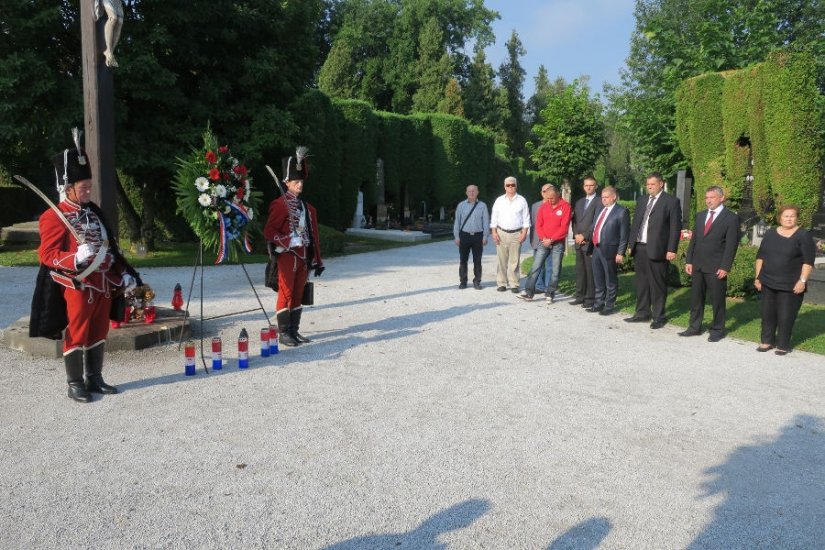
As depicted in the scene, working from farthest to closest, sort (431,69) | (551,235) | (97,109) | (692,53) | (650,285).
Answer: (431,69) → (692,53) → (551,235) → (650,285) → (97,109)

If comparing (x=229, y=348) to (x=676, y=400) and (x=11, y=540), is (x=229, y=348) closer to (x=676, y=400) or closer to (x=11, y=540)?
(x=11, y=540)

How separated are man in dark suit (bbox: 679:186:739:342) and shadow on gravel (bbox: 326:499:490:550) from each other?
19.1ft

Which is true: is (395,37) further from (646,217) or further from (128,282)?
(128,282)

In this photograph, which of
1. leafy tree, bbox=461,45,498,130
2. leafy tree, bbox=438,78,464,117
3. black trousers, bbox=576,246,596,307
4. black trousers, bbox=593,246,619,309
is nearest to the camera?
black trousers, bbox=593,246,619,309

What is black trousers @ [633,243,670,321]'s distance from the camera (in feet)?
30.5

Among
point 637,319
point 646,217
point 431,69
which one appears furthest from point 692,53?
point 431,69

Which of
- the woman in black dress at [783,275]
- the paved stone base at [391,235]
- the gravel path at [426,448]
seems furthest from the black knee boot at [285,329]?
the paved stone base at [391,235]

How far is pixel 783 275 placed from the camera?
7.76 meters

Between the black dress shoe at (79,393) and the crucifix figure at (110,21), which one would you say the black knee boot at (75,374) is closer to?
the black dress shoe at (79,393)

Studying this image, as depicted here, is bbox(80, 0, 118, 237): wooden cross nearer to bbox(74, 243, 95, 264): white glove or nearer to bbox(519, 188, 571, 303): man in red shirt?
bbox(74, 243, 95, 264): white glove

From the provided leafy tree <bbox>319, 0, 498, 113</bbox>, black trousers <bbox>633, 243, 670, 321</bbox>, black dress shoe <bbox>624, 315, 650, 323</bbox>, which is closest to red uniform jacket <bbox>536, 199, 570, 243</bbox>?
black trousers <bbox>633, 243, 670, 321</bbox>

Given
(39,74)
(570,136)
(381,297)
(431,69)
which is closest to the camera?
(381,297)

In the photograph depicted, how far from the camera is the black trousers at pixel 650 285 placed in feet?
A: 30.5

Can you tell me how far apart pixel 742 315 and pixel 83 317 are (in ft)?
30.3
